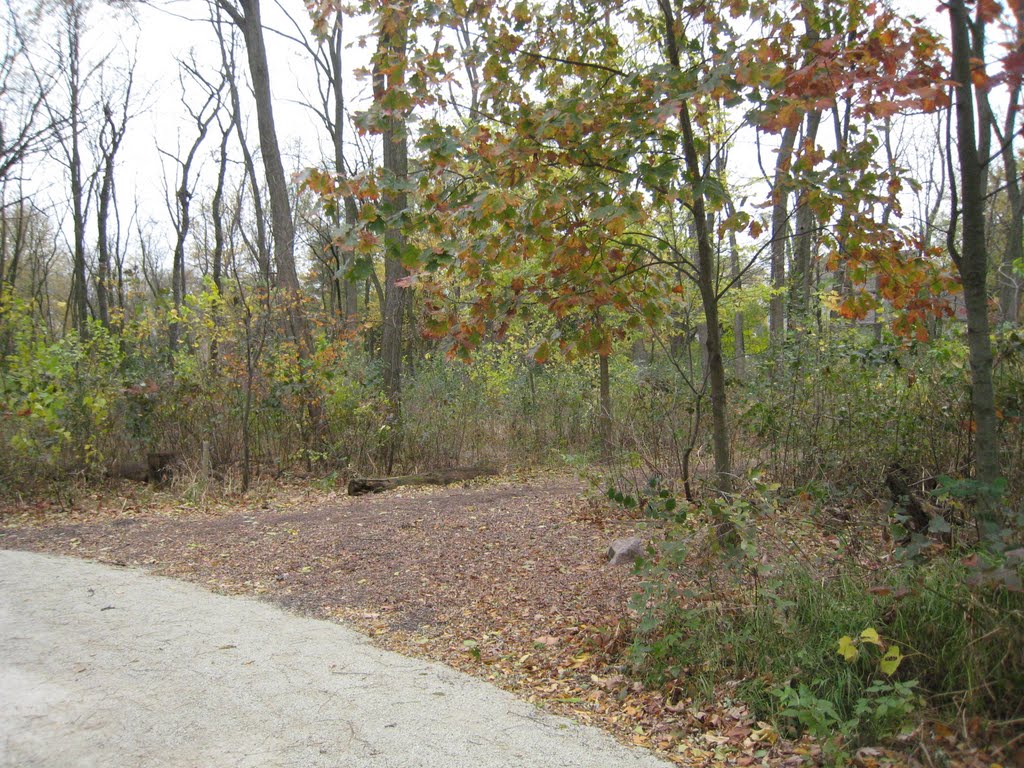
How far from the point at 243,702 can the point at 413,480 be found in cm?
601

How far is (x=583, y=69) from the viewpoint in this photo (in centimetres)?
449

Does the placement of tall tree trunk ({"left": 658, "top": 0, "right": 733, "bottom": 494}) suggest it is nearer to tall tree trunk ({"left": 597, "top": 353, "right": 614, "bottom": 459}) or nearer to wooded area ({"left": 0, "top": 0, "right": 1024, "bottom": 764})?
wooded area ({"left": 0, "top": 0, "right": 1024, "bottom": 764})

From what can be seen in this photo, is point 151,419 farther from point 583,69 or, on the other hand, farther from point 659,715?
point 659,715

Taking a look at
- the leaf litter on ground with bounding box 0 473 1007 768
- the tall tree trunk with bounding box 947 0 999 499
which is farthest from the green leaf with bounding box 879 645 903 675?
the tall tree trunk with bounding box 947 0 999 499

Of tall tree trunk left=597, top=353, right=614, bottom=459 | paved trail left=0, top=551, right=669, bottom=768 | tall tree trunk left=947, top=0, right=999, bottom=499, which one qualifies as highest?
tall tree trunk left=947, top=0, right=999, bottom=499

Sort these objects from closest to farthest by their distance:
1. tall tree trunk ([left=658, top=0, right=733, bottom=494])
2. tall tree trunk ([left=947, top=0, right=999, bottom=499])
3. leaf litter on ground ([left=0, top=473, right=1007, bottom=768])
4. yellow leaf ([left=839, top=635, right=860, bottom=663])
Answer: yellow leaf ([left=839, top=635, right=860, bottom=663]) → tall tree trunk ([left=947, top=0, right=999, bottom=499]) → leaf litter on ground ([left=0, top=473, right=1007, bottom=768]) → tall tree trunk ([left=658, top=0, right=733, bottom=494])

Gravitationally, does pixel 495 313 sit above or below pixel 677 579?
above

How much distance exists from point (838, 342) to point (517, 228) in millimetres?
3952

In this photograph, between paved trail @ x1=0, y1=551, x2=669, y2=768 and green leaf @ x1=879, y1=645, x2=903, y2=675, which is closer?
green leaf @ x1=879, y1=645, x2=903, y2=675

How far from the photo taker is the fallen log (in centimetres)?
888

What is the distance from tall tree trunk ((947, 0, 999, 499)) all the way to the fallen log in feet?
22.6

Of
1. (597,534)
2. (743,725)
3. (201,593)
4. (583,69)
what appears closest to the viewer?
(743,725)

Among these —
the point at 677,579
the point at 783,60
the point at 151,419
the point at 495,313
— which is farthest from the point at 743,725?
the point at 151,419

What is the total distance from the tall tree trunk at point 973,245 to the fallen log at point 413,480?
687 centimetres
